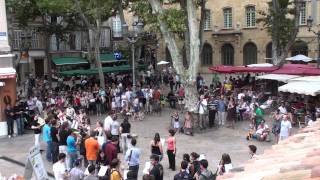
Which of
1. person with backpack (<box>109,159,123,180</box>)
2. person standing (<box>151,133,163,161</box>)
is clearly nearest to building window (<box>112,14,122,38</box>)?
person standing (<box>151,133,163,161</box>)

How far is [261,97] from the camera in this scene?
81.2 ft

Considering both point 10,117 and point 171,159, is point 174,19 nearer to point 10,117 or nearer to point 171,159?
point 171,159

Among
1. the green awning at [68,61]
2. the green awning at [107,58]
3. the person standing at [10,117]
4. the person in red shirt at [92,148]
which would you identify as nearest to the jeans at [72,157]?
the person in red shirt at [92,148]

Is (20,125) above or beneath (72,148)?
beneath

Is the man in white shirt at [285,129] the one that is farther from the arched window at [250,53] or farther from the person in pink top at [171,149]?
the arched window at [250,53]

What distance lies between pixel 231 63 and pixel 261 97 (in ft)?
72.6

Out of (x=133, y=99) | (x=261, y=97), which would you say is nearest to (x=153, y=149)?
(x=133, y=99)

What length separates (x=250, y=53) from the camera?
45.2 metres

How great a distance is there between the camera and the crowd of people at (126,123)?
11.2 m

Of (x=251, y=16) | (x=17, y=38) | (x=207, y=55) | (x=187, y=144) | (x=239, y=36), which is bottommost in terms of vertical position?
(x=187, y=144)

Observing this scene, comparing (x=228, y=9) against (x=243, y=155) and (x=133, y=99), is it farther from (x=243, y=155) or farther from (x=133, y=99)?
(x=243, y=155)

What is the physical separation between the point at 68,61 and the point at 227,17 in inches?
636

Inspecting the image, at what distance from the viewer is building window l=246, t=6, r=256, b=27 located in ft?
144

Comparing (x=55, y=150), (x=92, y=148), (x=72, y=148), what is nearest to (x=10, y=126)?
(x=55, y=150)
